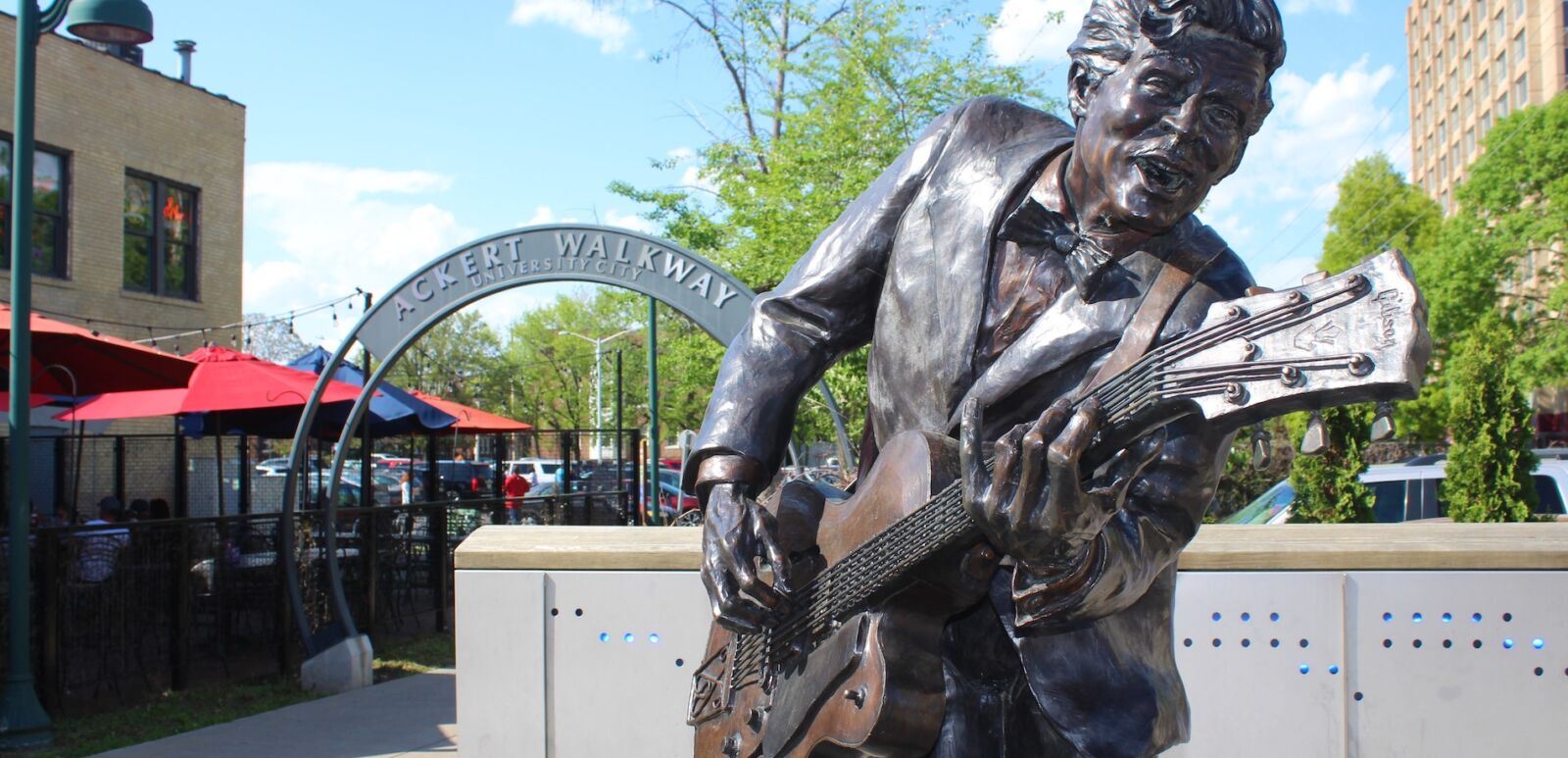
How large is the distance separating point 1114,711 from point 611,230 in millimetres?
7656

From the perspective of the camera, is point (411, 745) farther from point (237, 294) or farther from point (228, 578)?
point (237, 294)

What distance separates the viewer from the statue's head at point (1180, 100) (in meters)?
1.89

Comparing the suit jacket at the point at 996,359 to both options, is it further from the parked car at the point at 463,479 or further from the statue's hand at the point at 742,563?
the parked car at the point at 463,479

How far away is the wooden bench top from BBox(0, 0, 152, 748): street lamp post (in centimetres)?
403

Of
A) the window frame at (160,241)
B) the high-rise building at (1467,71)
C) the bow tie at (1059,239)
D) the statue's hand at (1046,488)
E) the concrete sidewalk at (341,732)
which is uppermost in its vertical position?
the high-rise building at (1467,71)

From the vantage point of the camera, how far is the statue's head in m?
1.89

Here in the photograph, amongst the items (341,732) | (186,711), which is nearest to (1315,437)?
(341,732)

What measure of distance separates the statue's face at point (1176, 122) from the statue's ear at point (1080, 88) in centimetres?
9

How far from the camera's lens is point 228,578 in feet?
32.9

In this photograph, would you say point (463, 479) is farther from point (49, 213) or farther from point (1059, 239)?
point (1059, 239)

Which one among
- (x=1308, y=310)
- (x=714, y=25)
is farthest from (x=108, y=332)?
(x=1308, y=310)

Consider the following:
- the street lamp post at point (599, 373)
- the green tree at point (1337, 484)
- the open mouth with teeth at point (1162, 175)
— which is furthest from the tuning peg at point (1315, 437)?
the street lamp post at point (599, 373)

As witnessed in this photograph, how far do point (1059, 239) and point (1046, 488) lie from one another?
541 mm

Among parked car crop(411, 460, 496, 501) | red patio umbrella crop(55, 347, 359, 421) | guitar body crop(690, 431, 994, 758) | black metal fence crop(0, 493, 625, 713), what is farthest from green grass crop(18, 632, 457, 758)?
parked car crop(411, 460, 496, 501)
